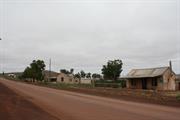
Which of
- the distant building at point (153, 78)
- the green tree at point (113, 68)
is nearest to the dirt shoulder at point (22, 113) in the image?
the distant building at point (153, 78)

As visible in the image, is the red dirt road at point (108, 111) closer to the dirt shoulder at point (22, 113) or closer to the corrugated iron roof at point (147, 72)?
the dirt shoulder at point (22, 113)

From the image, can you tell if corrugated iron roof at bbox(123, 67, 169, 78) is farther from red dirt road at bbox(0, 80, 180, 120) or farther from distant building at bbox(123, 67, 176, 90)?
red dirt road at bbox(0, 80, 180, 120)

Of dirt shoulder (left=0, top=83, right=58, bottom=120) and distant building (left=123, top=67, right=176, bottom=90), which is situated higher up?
A: distant building (left=123, top=67, right=176, bottom=90)

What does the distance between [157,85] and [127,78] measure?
8.33 meters

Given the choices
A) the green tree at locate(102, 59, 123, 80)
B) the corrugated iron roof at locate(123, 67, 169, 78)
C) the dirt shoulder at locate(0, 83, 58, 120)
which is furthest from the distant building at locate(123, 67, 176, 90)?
the dirt shoulder at locate(0, 83, 58, 120)

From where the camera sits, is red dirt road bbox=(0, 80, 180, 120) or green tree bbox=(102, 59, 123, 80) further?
green tree bbox=(102, 59, 123, 80)

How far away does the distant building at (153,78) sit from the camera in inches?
2389

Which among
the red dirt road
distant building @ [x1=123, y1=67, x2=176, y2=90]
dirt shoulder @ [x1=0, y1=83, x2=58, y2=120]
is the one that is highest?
distant building @ [x1=123, y1=67, x2=176, y2=90]

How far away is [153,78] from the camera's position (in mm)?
63281

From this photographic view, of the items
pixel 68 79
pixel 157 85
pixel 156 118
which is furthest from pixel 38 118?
pixel 68 79

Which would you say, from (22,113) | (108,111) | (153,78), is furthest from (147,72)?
(22,113)

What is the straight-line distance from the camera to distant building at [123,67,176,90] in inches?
2389

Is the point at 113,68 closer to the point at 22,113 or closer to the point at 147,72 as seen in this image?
the point at 147,72

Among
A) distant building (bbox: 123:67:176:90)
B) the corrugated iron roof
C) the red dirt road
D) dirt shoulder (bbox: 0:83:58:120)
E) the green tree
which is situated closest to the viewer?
dirt shoulder (bbox: 0:83:58:120)
